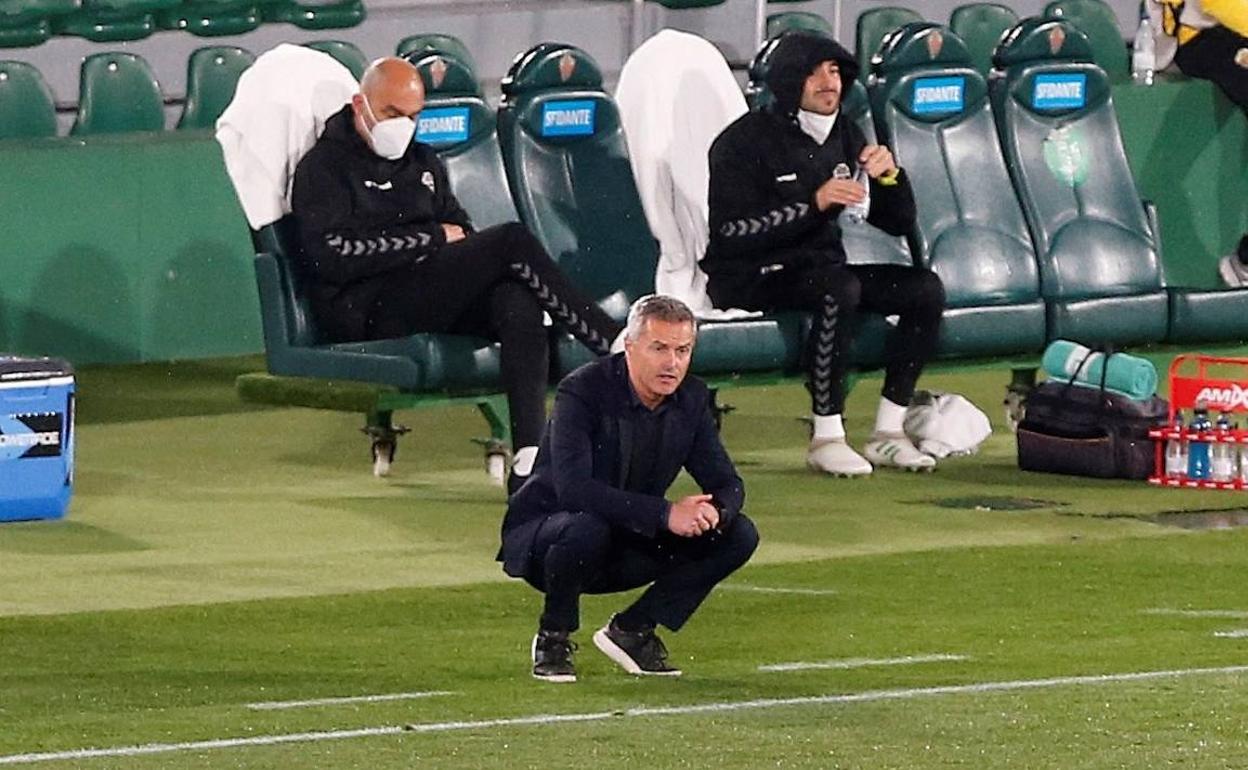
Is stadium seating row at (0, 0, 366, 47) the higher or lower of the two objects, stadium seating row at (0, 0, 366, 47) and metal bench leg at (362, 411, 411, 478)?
the higher

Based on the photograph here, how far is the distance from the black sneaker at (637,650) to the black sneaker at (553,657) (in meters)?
0.14

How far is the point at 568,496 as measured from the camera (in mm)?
8898

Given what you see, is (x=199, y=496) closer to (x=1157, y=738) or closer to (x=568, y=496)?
(x=568, y=496)

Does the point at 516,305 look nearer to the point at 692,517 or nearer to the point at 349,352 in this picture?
the point at 349,352

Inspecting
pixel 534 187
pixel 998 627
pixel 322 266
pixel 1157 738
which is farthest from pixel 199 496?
pixel 1157 738

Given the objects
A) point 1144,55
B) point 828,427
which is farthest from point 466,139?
point 1144,55

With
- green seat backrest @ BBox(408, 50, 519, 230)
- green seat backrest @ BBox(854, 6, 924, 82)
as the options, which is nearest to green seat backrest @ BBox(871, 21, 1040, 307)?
green seat backrest @ BBox(408, 50, 519, 230)

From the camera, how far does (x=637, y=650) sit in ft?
29.8

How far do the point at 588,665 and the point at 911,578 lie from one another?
1.84 m

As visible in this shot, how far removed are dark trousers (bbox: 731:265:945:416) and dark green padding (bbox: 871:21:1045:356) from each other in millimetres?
701

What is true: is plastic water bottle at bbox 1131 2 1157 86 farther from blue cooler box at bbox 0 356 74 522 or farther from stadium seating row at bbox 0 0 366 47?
blue cooler box at bbox 0 356 74 522

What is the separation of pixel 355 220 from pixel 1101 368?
2883 mm

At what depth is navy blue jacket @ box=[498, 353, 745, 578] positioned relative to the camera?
8.86 m

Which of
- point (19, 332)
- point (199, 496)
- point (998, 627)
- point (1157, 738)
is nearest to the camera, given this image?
point (1157, 738)
